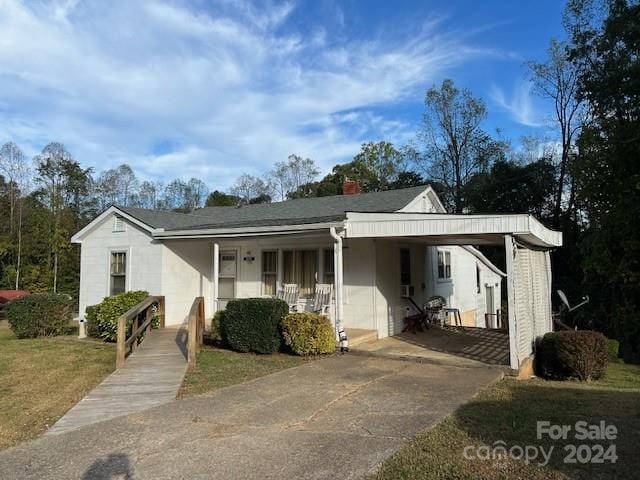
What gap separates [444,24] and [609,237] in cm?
1124

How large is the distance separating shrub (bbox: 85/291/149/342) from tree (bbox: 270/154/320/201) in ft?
107

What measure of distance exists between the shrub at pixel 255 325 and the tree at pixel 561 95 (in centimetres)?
2230

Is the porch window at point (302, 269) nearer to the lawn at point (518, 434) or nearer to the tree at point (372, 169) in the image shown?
the lawn at point (518, 434)

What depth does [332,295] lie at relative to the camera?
10758 millimetres

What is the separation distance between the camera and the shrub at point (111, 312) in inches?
438

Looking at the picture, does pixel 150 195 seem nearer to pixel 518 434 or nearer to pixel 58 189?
pixel 58 189

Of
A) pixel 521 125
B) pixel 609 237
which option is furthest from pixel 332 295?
pixel 521 125

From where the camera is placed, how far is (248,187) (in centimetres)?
4575

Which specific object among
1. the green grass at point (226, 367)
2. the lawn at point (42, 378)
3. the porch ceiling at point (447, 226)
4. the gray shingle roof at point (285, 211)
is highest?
the gray shingle roof at point (285, 211)

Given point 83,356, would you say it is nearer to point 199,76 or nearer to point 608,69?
point 199,76

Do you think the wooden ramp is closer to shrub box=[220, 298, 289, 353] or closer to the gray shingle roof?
shrub box=[220, 298, 289, 353]

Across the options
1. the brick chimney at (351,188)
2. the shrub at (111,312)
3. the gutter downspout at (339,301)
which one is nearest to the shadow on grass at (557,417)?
the gutter downspout at (339,301)

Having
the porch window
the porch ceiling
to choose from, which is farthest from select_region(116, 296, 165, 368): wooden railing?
the porch ceiling

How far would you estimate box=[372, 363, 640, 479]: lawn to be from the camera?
3.59 metres
